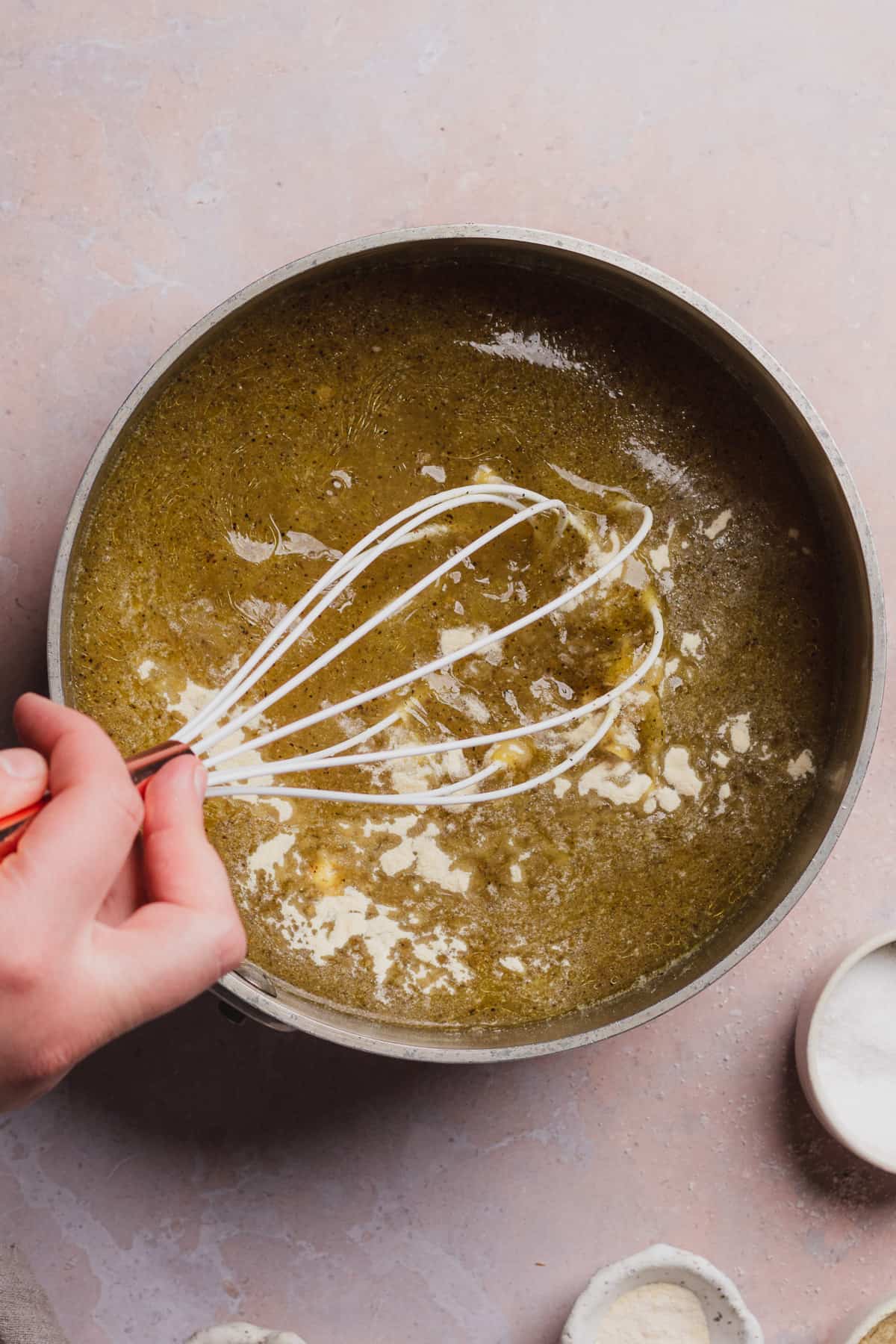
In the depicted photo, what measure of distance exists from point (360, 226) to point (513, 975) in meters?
0.54

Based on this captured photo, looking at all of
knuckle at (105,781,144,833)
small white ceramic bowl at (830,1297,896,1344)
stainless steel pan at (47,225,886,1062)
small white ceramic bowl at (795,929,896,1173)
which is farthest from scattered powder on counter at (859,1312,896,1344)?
knuckle at (105,781,144,833)

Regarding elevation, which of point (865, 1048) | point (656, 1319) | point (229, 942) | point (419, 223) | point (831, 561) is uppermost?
point (419, 223)

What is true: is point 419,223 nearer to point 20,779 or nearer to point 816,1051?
point 20,779

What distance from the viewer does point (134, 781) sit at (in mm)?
540

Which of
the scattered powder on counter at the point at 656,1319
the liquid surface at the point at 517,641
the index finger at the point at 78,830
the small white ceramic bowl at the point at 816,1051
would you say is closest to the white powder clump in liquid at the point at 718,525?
the liquid surface at the point at 517,641

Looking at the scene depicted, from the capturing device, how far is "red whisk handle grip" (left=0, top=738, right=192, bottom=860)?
0.50 metres

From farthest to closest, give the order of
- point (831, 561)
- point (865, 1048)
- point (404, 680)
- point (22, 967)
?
point (865, 1048) → point (831, 561) → point (404, 680) → point (22, 967)

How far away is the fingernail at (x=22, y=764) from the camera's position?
19.7 inches

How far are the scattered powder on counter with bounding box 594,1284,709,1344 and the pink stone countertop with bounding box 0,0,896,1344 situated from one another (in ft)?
0.11

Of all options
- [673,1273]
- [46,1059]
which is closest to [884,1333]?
[673,1273]

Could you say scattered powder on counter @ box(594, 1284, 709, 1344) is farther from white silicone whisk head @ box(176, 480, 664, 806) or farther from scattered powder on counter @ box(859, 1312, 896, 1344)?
white silicone whisk head @ box(176, 480, 664, 806)

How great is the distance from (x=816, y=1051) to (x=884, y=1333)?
0.73 feet

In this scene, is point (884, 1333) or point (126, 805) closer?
point (126, 805)

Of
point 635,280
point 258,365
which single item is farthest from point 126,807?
point 635,280
